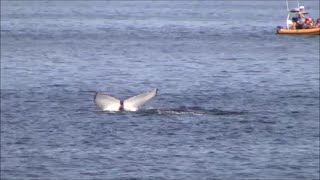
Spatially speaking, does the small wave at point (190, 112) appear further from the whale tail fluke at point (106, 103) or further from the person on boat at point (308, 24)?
the person on boat at point (308, 24)

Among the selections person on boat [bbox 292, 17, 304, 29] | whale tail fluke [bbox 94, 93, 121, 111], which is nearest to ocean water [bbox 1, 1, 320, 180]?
whale tail fluke [bbox 94, 93, 121, 111]

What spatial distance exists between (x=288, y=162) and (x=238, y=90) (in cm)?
2092

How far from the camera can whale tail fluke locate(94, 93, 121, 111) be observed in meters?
46.4

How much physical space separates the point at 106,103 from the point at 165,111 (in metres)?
2.28

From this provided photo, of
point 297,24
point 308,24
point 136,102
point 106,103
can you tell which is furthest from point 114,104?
point 308,24

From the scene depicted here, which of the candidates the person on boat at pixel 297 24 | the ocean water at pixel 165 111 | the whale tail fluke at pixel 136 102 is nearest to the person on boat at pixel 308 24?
the person on boat at pixel 297 24

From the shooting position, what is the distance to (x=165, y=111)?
46.7 metres

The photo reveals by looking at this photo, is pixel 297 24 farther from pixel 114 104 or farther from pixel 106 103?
pixel 114 104

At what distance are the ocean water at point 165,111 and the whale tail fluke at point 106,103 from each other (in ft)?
1.54

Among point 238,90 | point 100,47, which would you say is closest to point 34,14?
point 100,47

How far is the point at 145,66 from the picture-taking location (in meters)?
75.1

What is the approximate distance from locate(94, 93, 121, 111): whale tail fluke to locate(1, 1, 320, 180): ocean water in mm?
469

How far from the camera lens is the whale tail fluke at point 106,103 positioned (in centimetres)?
4638

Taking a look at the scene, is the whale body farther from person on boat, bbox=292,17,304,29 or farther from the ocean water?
Result: person on boat, bbox=292,17,304,29
